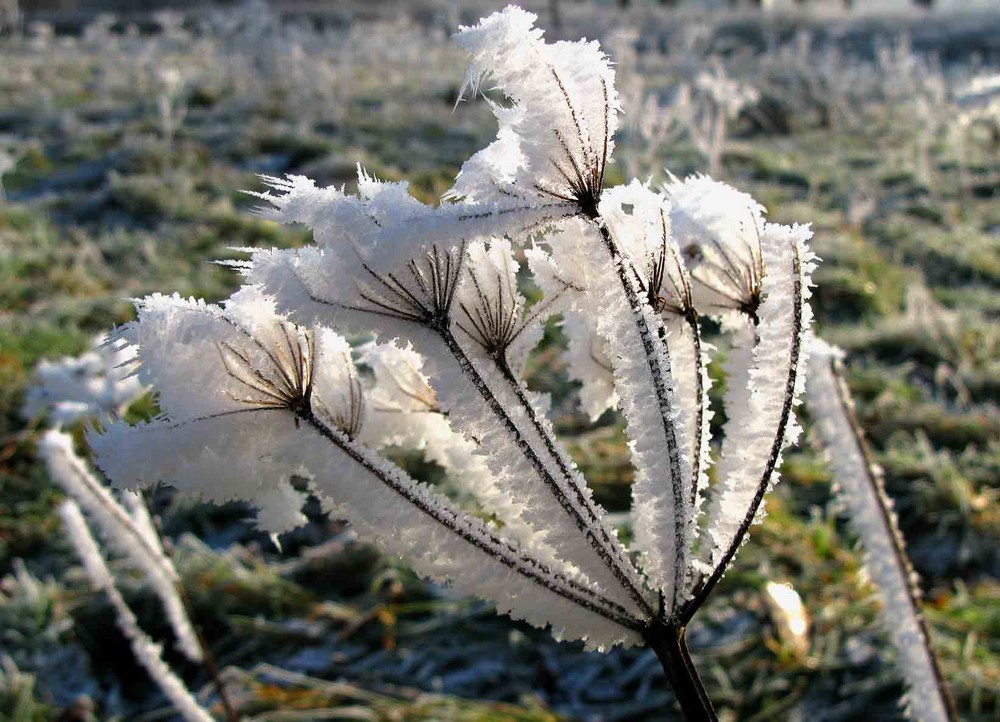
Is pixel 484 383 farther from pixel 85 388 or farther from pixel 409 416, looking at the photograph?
pixel 85 388

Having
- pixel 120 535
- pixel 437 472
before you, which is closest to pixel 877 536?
pixel 120 535

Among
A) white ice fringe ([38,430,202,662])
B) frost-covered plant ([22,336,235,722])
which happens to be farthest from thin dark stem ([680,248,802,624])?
white ice fringe ([38,430,202,662])

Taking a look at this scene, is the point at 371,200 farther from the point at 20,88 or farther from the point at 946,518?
the point at 20,88

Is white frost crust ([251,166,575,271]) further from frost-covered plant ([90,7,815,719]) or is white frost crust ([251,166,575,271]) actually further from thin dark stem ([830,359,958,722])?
thin dark stem ([830,359,958,722])

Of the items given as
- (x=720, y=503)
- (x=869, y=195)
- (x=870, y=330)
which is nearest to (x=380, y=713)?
(x=720, y=503)

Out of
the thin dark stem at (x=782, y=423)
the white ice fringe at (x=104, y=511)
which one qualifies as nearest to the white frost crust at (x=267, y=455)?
the thin dark stem at (x=782, y=423)

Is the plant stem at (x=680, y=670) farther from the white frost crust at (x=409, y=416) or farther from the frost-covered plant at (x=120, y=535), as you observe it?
the frost-covered plant at (x=120, y=535)
